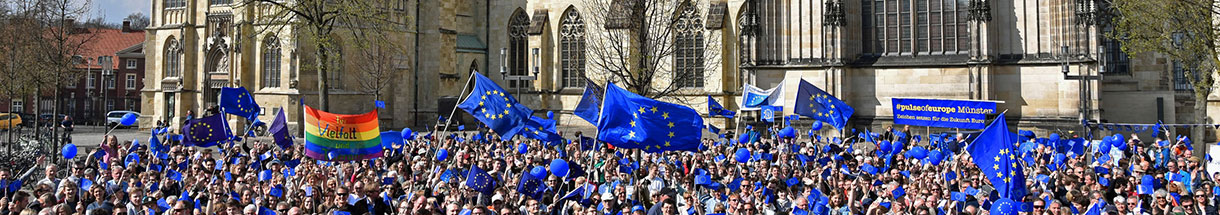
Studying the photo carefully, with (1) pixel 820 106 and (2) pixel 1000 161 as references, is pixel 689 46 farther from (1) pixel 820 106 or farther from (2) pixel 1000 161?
(2) pixel 1000 161

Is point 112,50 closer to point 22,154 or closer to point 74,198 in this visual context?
point 22,154

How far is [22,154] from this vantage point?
23125mm

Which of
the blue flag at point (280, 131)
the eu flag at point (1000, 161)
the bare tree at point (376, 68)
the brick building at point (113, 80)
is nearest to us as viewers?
the eu flag at point (1000, 161)

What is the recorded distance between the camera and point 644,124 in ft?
50.0

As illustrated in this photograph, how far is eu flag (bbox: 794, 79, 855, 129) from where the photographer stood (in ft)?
82.6

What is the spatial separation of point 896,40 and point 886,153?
13695mm

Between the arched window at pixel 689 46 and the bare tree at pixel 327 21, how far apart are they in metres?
11.1

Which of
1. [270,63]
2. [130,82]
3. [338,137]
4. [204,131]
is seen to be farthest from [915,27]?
[130,82]

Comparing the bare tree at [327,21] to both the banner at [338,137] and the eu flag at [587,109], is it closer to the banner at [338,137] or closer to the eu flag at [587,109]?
the eu flag at [587,109]

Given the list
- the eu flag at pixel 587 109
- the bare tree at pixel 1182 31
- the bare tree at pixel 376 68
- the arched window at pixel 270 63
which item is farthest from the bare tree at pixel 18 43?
the bare tree at pixel 1182 31

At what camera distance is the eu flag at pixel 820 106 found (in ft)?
82.6

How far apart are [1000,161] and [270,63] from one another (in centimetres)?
3266

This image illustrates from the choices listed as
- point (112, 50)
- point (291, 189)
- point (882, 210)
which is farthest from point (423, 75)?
point (112, 50)

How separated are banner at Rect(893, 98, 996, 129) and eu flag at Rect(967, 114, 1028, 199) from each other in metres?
10.7
